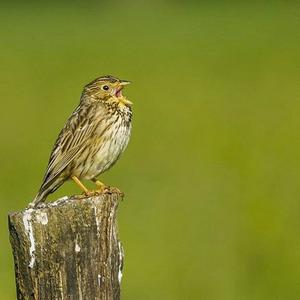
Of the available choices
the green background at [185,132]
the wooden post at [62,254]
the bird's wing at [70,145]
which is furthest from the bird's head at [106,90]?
the wooden post at [62,254]

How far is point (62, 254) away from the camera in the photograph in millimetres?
5859

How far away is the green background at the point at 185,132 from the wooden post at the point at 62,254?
6.70m

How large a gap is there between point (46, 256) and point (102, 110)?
380 cm

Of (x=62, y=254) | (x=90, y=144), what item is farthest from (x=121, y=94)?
(x=62, y=254)

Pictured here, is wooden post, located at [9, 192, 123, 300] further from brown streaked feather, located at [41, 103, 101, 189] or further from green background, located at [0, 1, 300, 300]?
green background, located at [0, 1, 300, 300]

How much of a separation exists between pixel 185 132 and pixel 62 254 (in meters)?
14.2

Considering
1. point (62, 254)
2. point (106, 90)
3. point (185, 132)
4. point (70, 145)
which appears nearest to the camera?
point (62, 254)

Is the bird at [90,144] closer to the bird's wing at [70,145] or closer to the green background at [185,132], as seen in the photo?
the bird's wing at [70,145]

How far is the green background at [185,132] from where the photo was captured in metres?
13.8

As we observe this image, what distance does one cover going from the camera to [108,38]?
97.9 feet

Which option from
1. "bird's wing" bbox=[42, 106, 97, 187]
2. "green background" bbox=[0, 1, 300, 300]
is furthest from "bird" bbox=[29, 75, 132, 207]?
"green background" bbox=[0, 1, 300, 300]

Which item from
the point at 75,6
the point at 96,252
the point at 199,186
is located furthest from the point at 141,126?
the point at 75,6

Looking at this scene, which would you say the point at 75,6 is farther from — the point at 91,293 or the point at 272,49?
the point at 91,293

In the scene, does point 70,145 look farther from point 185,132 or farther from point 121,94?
point 185,132
